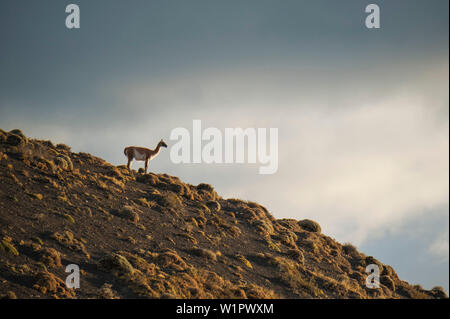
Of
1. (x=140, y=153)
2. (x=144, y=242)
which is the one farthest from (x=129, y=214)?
(x=140, y=153)

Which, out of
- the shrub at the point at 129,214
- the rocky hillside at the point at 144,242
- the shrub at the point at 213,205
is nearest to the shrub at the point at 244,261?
the rocky hillside at the point at 144,242

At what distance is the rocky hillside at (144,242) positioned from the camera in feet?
61.8

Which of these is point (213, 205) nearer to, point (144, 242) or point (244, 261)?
point (244, 261)

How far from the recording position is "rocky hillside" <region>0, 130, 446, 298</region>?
1883 cm

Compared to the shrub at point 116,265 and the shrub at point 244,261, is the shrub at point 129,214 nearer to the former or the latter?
the shrub at point 116,265

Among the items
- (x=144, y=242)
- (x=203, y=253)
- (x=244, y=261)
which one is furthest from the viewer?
(x=244, y=261)

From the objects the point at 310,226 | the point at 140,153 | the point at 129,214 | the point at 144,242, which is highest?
the point at 140,153

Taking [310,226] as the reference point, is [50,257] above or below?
below

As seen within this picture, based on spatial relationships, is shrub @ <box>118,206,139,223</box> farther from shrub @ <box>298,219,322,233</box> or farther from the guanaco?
shrub @ <box>298,219,322,233</box>

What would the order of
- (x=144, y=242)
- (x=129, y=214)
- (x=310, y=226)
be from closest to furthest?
(x=144, y=242) < (x=129, y=214) < (x=310, y=226)

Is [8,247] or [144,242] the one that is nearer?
[8,247]

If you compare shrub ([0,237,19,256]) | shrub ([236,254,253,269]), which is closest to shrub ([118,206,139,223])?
shrub ([236,254,253,269])

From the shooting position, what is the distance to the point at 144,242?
24.5m

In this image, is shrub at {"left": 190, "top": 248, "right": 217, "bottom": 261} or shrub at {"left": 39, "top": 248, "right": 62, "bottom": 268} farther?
shrub at {"left": 190, "top": 248, "right": 217, "bottom": 261}
